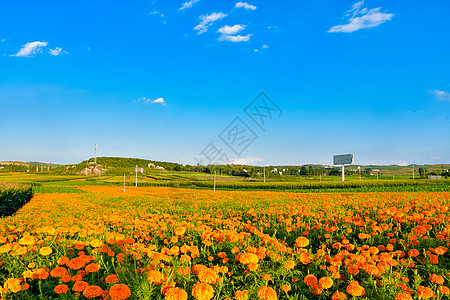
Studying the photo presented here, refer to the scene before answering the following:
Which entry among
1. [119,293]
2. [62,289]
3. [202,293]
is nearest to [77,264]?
[62,289]

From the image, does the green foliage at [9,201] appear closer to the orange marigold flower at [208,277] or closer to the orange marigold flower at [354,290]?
the orange marigold flower at [208,277]

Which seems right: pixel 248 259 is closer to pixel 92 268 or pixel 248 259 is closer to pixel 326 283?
pixel 326 283

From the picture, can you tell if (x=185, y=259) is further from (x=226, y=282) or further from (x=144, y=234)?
(x=144, y=234)

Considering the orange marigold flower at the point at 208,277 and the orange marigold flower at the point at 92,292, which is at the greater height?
the orange marigold flower at the point at 208,277

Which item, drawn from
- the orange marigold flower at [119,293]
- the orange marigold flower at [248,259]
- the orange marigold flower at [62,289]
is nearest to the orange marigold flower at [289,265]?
the orange marigold flower at [248,259]

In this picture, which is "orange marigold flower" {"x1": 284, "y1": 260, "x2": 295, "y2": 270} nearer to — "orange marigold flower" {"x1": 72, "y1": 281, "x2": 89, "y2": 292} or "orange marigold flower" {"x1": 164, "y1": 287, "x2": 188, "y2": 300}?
"orange marigold flower" {"x1": 164, "y1": 287, "x2": 188, "y2": 300}

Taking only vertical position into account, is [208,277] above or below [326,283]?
above

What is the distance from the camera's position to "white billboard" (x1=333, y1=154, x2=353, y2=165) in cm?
5954

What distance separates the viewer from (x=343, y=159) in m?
60.9

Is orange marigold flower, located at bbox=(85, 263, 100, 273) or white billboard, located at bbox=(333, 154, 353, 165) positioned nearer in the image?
orange marigold flower, located at bbox=(85, 263, 100, 273)

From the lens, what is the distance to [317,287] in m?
2.21

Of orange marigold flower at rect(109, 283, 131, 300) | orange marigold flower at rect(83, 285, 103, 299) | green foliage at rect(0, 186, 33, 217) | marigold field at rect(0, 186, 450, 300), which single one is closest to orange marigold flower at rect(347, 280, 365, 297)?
marigold field at rect(0, 186, 450, 300)

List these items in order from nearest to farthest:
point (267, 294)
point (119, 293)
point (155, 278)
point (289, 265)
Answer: point (119, 293)
point (267, 294)
point (155, 278)
point (289, 265)

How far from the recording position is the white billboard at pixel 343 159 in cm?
5954
